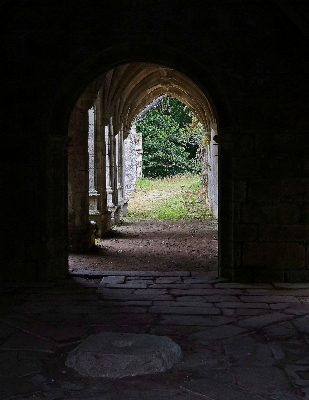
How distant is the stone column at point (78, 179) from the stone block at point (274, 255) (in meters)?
3.95

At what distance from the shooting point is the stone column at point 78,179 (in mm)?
9117

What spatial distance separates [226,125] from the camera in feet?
20.1

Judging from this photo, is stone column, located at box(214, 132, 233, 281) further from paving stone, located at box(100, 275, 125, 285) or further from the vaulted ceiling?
the vaulted ceiling

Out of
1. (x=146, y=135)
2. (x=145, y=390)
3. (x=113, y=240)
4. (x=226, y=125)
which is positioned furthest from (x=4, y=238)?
(x=146, y=135)

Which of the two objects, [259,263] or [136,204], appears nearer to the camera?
[259,263]

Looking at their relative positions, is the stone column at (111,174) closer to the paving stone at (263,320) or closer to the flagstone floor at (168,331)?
the flagstone floor at (168,331)

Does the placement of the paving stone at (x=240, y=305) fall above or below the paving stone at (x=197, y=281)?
below

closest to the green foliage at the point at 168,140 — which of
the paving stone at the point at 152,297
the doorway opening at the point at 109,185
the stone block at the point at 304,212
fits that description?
the doorway opening at the point at 109,185

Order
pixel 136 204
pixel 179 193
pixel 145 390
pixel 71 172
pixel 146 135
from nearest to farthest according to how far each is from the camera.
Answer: pixel 145 390 → pixel 71 172 → pixel 136 204 → pixel 179 193 → pixel 146 135

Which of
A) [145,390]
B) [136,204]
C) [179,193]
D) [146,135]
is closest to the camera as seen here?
[145,390]

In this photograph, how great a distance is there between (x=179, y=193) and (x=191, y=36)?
1715 centimetres

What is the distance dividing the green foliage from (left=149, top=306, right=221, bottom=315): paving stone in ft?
80.5

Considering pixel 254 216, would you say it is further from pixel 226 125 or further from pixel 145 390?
Answer: pixel 145 390

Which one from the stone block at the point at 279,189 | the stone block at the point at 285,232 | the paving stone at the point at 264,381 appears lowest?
the paving stone at the point at 264,381
